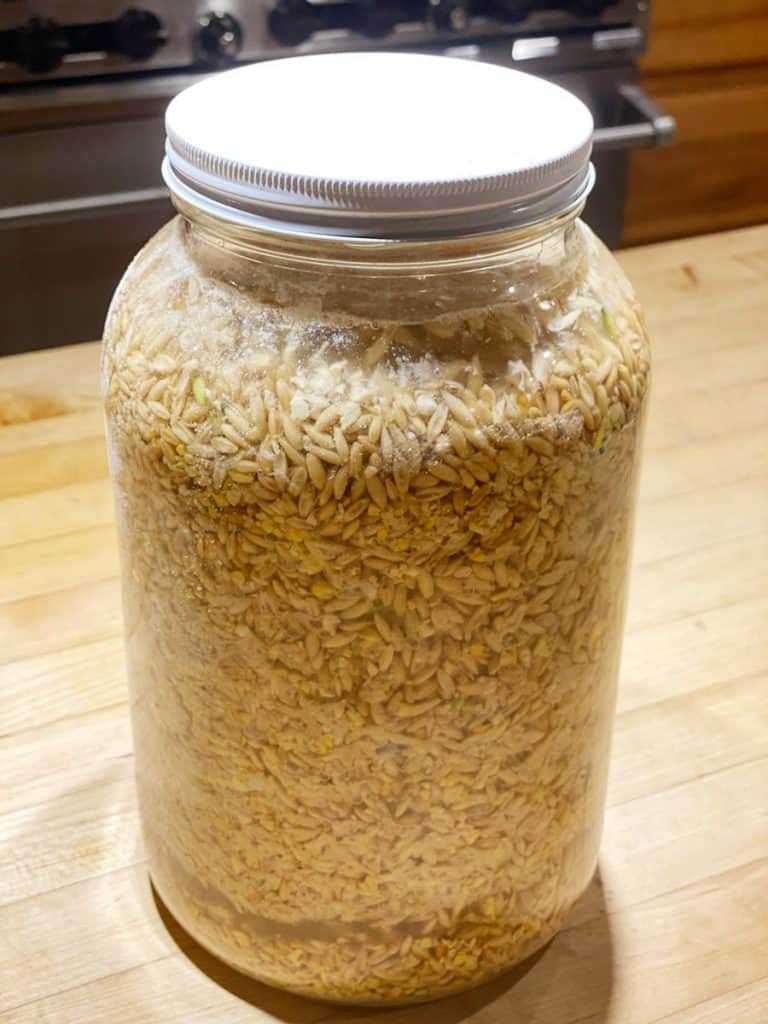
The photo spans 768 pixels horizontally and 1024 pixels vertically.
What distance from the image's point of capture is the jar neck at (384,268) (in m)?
0.50

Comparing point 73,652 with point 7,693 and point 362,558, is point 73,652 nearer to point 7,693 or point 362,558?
point 7,693

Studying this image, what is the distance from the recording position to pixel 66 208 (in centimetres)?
132

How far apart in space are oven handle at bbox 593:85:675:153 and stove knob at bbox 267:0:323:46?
363 mm

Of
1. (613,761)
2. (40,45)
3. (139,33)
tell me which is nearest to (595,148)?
A: (139,33)

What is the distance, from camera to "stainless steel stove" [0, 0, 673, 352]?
135 cm

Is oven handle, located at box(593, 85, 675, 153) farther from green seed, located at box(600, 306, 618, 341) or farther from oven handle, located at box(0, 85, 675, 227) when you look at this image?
green seed, located at box(600, 306, 618, 341)

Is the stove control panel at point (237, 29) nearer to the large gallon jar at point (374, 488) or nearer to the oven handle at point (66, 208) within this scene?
the oven handle at point (66, 208)

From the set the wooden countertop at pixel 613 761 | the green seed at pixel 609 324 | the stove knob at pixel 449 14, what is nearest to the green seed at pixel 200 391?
the green seed at pixel 609 324

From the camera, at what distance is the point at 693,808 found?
2.59ft

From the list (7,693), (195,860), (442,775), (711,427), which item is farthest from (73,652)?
(711,427)

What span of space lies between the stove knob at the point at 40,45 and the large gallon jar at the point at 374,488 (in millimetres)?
827

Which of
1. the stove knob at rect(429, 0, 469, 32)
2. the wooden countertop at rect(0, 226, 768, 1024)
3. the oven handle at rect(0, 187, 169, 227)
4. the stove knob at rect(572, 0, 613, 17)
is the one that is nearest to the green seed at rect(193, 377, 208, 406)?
the wooden countertop at rect(0, 226, 768, 1024)

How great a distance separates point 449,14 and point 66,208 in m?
0.53

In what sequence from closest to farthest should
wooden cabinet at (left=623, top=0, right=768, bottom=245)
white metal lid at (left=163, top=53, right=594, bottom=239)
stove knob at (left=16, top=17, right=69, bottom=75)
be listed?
white metal lid at (left=163, top=53, right=594, bottom=239), stove knob at (left=16, top=17, right=69, bottom=75), wooden cabinet at (left=623, top=0, right=768, bottom=245)
